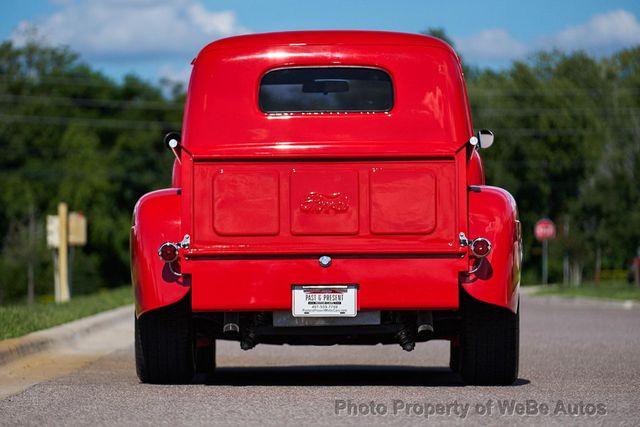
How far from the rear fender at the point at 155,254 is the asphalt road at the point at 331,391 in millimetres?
629

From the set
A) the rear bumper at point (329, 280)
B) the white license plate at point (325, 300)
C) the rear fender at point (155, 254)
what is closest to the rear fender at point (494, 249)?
the rear bumper at point (329, 280)

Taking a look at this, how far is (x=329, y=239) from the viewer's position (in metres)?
10.0

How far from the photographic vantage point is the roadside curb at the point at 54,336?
44.8 feet

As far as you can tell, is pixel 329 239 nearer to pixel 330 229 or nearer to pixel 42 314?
pixel 330 229

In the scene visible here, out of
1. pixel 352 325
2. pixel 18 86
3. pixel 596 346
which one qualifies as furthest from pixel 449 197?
pixel 18 86

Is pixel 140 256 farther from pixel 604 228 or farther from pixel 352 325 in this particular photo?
pixel 604 228

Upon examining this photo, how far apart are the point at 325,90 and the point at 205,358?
2479 mm

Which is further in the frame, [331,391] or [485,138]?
[485,138]

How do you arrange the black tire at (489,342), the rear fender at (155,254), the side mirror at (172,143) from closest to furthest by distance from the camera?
1. the rear fender at (155,254)
2. the side mirror at (172,143)
3. the black tire at (489,342)

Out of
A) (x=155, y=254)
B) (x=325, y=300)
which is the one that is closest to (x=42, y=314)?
(x=155, y=254)

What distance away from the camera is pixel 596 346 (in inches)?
630

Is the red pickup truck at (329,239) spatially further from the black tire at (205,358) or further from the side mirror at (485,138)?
the black tire at (205,358)

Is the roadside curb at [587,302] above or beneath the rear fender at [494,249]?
beneath

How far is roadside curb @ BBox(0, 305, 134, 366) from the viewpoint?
13.6 meters
